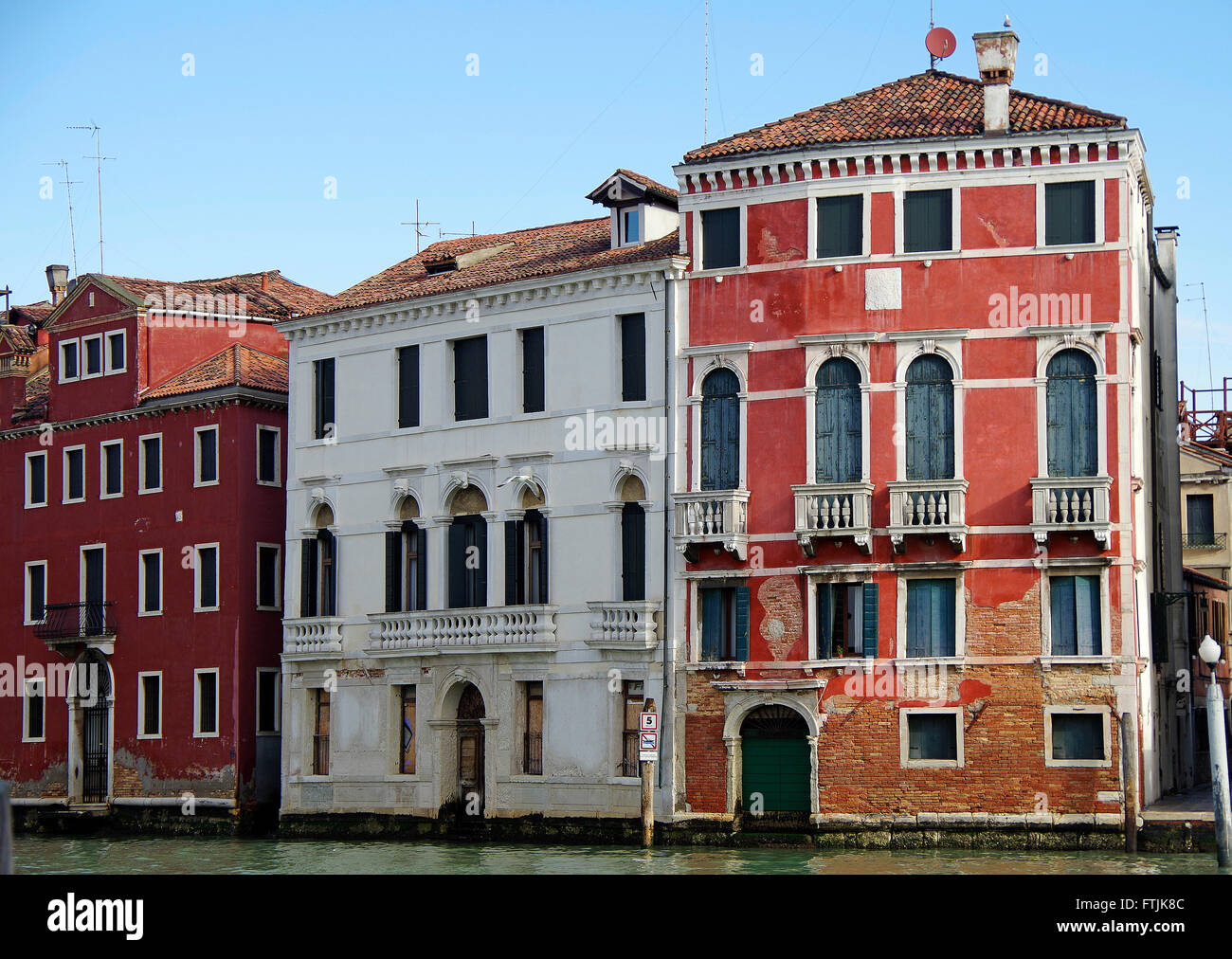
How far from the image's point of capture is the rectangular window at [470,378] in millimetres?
35875

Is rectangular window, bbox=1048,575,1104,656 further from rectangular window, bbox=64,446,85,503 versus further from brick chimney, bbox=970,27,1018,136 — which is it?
rectangular window, bbox=64,446,85,503

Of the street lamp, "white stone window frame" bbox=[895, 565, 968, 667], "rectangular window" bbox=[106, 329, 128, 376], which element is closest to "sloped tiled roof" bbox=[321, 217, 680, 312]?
"rectangular window" bbox=[106, 329, 128, 376]

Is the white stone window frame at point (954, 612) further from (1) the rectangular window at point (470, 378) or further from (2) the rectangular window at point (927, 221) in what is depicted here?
(1) the rectangular window at point (470, 378)

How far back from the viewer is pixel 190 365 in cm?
4216

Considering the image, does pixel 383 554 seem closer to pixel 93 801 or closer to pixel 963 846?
pixel 93 801

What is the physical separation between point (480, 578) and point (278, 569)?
6280 mm

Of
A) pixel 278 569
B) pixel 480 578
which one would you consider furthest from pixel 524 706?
pixel 278 569

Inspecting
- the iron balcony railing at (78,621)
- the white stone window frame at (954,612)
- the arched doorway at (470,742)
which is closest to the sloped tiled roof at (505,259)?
the white stone window frame at (954,612)

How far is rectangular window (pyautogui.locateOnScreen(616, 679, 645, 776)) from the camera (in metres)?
33.1

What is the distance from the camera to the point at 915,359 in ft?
102

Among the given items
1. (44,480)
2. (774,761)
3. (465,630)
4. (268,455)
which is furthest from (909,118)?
(44,480)

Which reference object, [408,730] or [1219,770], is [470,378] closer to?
[408,730]

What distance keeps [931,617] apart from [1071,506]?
2.90m
